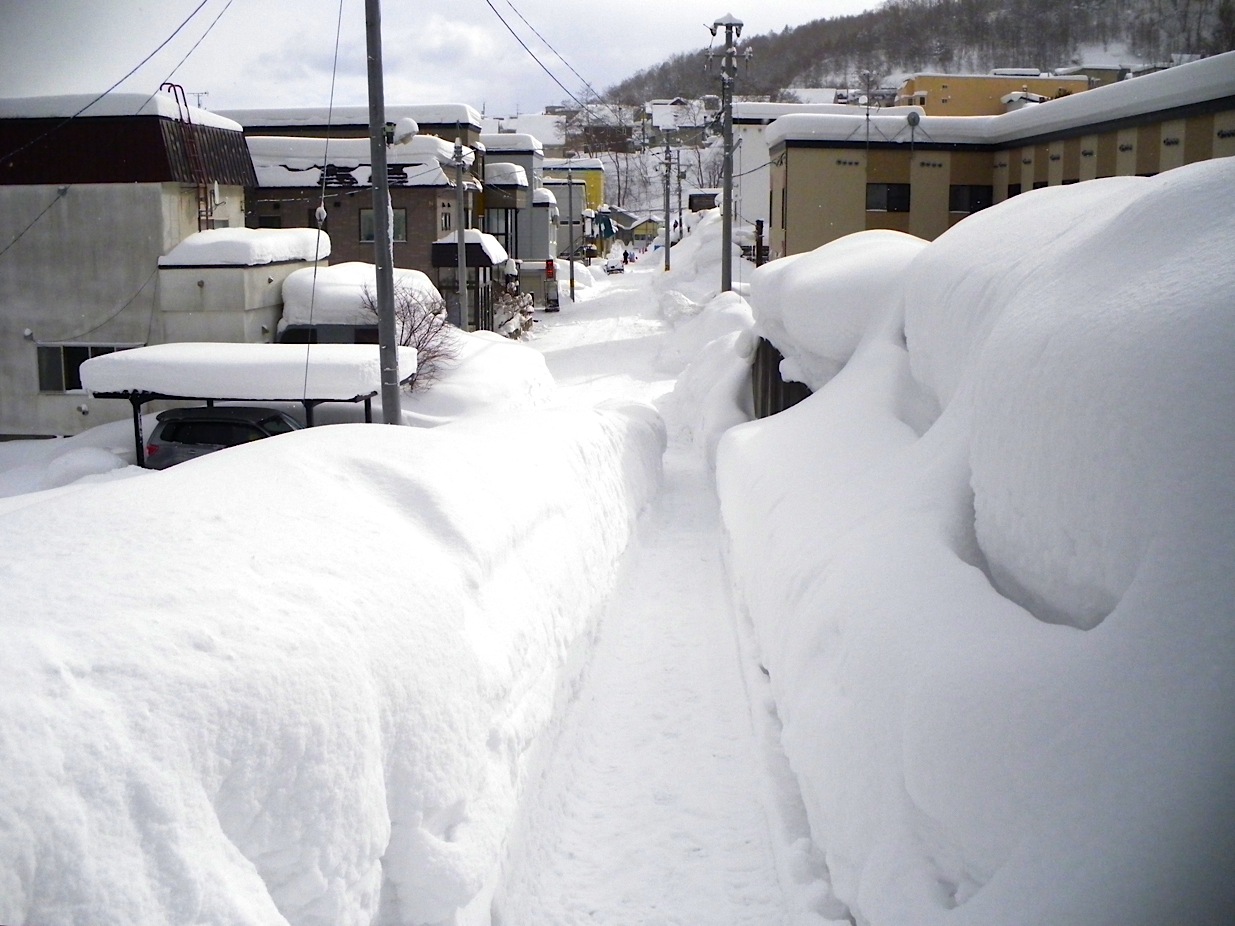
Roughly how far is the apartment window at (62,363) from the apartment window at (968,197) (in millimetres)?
21929

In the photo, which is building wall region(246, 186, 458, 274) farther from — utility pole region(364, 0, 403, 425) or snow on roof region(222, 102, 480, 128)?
utility pole region(364, 0, 403, 425)

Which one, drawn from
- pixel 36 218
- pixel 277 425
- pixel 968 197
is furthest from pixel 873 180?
pixel 36 218

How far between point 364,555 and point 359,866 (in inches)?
66.1

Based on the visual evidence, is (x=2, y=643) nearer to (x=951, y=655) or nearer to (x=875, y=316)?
(x=951, y=655)

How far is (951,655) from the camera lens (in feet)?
15.9

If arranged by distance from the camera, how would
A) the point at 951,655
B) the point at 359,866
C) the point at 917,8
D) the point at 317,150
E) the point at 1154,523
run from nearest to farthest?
the point at 1154,523 → the point at 359,866 → the point at 951,655 → the point at 317,150 → the point at 917,8

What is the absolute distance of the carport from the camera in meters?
16.7

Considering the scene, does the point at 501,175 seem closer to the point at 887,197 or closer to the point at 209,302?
the point at 887,197

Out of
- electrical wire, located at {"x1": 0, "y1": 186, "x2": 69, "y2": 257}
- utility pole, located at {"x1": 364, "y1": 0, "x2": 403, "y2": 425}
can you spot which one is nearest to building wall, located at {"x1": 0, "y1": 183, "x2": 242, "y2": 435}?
electrical wire, located at {"x1": 0, "y1": 186, "x2": 69, "y2": 257}

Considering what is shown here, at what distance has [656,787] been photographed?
23.5 feet

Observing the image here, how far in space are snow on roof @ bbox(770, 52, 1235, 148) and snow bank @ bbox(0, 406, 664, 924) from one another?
60.1 ft

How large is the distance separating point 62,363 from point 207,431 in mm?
6412

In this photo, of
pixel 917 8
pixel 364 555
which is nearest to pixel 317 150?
pixel 364 555

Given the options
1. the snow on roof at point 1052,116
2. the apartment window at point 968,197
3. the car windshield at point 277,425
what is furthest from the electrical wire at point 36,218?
the apartment window at point 968,197
